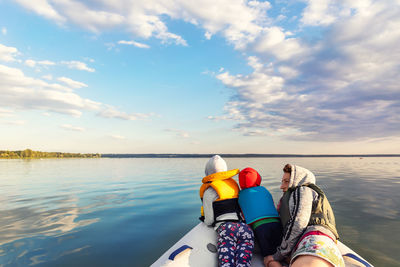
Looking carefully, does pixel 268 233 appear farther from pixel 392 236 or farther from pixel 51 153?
pixel 51 153

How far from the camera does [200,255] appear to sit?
2.72 m

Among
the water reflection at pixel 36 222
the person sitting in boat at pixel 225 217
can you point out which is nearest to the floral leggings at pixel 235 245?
the person sitting in boat at pixel 225 217

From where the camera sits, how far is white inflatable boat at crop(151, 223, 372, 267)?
101 inches

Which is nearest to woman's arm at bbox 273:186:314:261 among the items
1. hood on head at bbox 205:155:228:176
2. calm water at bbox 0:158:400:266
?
hood on head at bbox 205:155:228:176

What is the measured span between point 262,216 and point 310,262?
94cm

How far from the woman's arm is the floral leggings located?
383 mm

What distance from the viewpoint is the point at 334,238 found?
7.45 feet

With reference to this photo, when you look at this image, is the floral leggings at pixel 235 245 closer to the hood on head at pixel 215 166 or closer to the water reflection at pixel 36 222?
the hood on head at pixel 215 166

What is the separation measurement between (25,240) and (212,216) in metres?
4.58

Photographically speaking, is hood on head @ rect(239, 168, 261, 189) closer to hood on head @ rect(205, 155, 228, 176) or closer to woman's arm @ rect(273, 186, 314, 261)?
hood on head @ rect(205, 155, 228, 176)

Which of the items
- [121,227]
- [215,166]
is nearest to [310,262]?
[215,166]

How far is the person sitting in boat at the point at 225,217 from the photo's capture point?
2.54 meters

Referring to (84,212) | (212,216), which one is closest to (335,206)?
(212,216)

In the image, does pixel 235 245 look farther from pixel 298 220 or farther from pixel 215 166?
pixel 215 166
